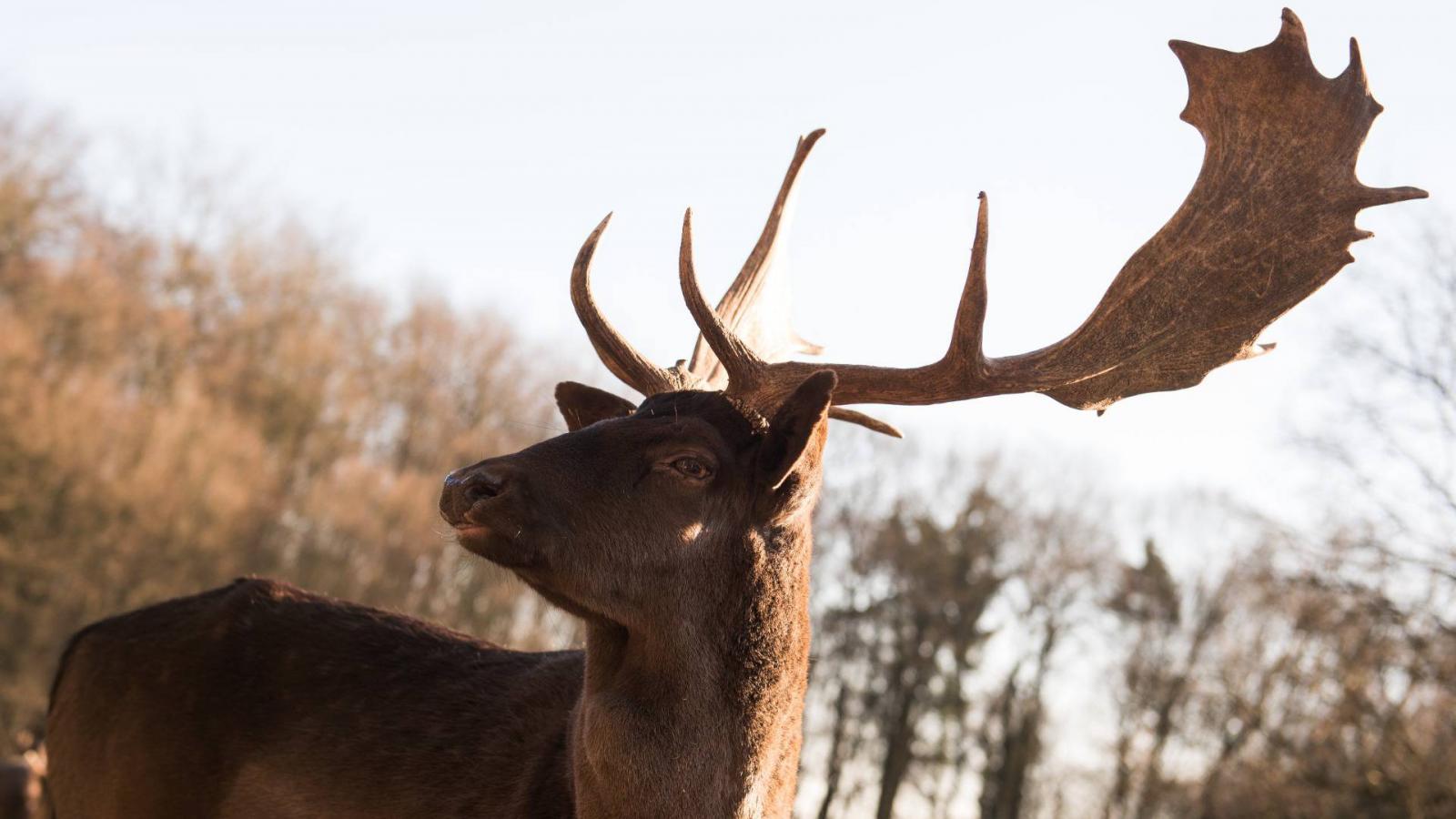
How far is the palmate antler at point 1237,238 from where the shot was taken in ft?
19.4

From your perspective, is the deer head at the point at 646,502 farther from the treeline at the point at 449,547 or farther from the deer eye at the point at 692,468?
the treeline at the point at 449,547

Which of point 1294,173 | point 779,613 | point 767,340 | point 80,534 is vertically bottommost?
point 80,534

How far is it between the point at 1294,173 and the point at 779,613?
304cm

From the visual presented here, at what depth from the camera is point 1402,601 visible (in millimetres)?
19391

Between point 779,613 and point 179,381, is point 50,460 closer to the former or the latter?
point 179,381

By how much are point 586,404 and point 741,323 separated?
1326 mm

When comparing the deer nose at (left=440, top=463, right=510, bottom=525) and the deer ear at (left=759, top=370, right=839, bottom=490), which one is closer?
the deer nose at (left=440, top=463, right=510, bottom=525)

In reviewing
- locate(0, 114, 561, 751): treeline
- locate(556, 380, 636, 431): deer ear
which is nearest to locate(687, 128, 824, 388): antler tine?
locate(556, 380, 636, 431): deer ear

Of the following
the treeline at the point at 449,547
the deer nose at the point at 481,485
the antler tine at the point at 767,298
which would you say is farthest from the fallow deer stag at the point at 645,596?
the treeline at the point at 449,547

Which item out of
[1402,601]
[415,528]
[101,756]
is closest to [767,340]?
[101,756]

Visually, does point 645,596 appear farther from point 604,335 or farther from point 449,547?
point 449,547

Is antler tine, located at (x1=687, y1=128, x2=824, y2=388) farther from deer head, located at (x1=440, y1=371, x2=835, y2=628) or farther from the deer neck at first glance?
the deer neck

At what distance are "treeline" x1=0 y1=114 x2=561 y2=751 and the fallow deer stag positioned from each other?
20383 mm

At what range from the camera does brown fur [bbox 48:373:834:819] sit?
4.77 metres
